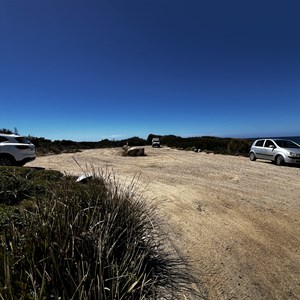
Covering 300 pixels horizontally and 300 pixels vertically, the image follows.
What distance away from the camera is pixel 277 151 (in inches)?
672

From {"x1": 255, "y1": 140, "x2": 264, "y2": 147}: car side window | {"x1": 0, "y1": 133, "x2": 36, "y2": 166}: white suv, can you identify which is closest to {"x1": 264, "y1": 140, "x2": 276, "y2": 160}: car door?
{"x1": 255, "y1": 140, "x2": 264, "y2": 147}: car side window

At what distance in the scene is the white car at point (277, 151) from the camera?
1605 centimetres

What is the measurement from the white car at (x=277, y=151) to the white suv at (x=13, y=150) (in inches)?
558

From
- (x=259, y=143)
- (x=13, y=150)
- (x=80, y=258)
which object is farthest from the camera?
(x=259, y=143)

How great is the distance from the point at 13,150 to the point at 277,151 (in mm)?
14887

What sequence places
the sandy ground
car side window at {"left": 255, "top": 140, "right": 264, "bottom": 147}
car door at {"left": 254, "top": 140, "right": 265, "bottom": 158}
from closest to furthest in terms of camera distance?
the sandy ground, car door at {"left": 254, "top": 140, "right": 265, "bottom": 158}, car side window at {"left": 255, "top": 140, "right": 264, "bottom": 147}

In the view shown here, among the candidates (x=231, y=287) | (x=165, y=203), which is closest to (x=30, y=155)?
(x=165, y=203)

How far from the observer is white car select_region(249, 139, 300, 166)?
16.0 meters

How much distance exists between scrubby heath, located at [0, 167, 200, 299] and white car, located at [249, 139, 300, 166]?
46.2 ft

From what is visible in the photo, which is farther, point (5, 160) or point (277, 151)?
point (277, 151)

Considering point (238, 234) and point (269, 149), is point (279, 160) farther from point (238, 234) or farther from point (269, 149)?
point (238, 234)

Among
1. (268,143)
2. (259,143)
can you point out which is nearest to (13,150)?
(268,143)

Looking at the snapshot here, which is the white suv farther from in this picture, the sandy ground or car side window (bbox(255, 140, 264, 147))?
car side window (bbox(255, 140, 264, 147))

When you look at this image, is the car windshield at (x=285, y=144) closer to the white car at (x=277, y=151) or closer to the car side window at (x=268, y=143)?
the white car at (x=277, y=151)
